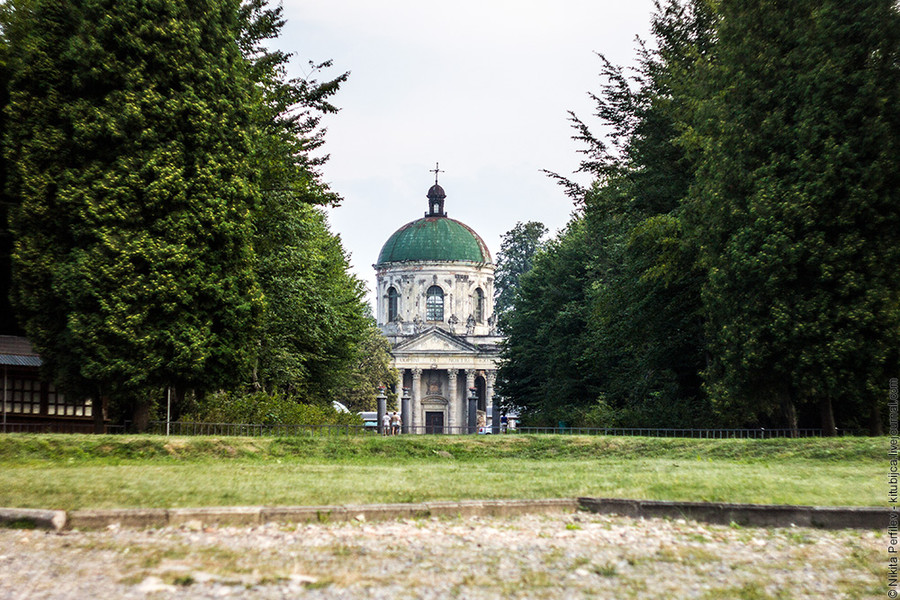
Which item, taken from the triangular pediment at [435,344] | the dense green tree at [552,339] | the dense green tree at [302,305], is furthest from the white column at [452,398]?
the dense green tree at [302,305]

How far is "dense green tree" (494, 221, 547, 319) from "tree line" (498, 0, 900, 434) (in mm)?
69494

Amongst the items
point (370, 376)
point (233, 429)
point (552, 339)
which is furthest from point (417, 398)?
point (233, 429)

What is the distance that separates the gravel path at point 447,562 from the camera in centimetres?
585

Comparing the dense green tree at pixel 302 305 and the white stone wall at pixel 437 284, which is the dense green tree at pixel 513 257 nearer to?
the white stone wall at pixel 437 284

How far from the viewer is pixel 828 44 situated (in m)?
19.0

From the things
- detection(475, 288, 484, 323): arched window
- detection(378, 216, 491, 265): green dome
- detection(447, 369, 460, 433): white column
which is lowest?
detection(447, 369, 460, 433): white column

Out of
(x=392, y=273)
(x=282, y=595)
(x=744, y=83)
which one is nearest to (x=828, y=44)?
(x=744, y=83)

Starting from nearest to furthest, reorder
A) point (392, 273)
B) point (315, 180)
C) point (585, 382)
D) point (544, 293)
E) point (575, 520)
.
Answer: point (575, 520), point (315, 180), point (585, 382), point (544, 293), point (392, 273)

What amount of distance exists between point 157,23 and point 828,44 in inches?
556

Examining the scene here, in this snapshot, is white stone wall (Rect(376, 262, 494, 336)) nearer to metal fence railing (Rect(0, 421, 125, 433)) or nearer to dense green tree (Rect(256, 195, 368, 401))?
dense green tree (Rect(256, 195, 368, 401))

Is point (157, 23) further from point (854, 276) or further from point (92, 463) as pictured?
point (854, 276)

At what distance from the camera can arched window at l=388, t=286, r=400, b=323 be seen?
8994 cm

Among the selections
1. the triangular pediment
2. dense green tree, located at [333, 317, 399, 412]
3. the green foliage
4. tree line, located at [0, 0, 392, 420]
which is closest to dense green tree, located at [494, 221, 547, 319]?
the triangular pediment

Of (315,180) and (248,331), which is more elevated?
(315,180)
